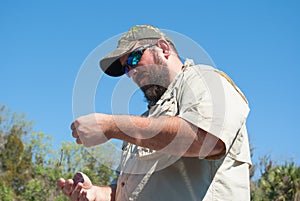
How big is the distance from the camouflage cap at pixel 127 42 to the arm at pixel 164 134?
66 cm

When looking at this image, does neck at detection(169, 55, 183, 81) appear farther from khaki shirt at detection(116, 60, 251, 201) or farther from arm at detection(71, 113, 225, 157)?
arm at detection(71, 113, 225, 157)

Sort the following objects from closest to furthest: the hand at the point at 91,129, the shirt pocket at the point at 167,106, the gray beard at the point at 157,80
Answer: the hand at the point at 91,129, the shirt pocket at the point at 167,106, the gray beard at the point at 157,80

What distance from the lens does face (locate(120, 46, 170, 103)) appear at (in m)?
2.61

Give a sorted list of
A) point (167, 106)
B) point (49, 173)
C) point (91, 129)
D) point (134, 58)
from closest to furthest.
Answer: point (91, 129) → point (167, 106) → point (134, 58) → point (49, 173)

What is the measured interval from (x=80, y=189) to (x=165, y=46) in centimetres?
84

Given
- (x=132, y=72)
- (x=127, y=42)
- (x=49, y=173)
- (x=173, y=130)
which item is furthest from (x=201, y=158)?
(x=49, y=173)

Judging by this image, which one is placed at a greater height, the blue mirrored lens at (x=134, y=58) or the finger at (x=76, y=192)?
the blue mirrored lens at (x=134, y=58)

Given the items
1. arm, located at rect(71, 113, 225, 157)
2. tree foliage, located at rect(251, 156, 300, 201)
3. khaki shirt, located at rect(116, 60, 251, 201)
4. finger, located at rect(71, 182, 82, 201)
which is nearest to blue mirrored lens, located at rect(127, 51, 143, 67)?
khaki shirt, located at rect(116, 60, 251, 201)

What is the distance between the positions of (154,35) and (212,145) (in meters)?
0.80

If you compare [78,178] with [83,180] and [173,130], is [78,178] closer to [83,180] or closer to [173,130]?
[83,180]

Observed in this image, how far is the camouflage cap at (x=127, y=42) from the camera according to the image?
278 centimetres

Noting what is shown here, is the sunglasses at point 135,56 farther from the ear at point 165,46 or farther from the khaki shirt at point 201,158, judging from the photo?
the khaki shirt at point 201,158

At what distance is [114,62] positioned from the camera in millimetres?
2861

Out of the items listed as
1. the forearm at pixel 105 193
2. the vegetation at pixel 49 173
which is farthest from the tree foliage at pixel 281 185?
the forearm at pixel 105 193
